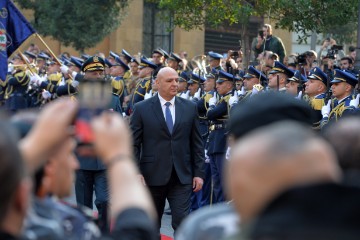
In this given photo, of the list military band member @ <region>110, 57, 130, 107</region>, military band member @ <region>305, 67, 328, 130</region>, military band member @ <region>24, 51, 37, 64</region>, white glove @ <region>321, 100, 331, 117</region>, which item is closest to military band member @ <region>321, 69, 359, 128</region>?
white glove @ <region>321, 100, 331, 117</region>

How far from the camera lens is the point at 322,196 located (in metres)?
2.85

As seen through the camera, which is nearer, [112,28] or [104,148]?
[104,148]

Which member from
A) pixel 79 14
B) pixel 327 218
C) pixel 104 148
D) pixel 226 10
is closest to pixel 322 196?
pixel 327 218

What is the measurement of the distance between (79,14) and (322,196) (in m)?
26.5

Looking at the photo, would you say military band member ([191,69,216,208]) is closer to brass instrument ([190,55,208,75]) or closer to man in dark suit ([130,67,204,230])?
brass instrument ([190,55,208,75])

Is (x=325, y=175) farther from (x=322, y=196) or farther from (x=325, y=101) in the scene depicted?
(x=325, y=101)

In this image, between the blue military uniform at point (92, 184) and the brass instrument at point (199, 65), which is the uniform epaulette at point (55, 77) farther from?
the blue military uniform at point (92, 184)

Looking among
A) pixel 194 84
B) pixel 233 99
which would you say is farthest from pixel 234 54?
→ pixel 233 99

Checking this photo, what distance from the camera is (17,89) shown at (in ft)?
75.6

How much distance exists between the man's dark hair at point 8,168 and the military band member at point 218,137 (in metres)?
10.3

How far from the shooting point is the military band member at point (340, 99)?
1222 centimetres

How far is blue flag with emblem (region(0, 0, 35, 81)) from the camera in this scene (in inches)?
611

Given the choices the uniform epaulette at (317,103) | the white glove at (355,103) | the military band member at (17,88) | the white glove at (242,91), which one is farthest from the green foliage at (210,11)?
the white glove at (355,103)

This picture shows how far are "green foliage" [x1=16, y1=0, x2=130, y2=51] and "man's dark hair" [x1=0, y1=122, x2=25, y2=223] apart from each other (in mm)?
26039
